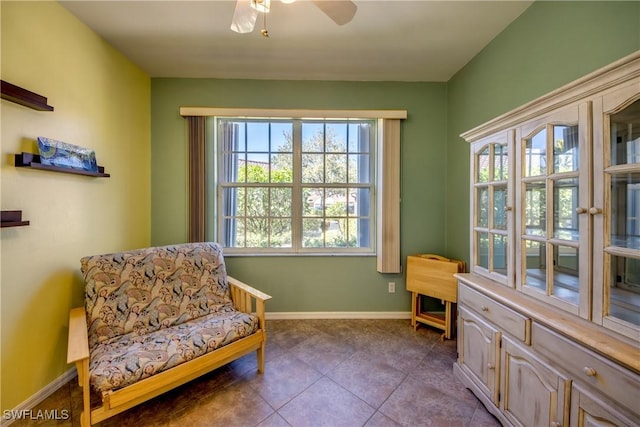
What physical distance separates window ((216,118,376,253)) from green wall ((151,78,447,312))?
212 millimetres

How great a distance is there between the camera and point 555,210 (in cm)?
127

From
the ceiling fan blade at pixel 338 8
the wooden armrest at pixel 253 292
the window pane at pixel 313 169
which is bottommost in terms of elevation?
the wooden armrest at pixel 253 292

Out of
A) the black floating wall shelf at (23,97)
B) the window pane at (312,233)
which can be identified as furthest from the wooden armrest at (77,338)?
the window pane at (312,233)

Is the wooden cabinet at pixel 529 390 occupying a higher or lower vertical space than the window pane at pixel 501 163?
lower

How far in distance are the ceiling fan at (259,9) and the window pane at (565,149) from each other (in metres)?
1.23

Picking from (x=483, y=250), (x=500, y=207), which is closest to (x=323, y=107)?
(x=500, y=207)

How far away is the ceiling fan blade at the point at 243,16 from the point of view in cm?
130

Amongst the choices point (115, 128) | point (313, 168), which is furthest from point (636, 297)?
point (115, 128)

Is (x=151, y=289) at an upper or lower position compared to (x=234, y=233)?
lower

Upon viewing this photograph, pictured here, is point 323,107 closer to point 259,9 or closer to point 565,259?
point 259,9

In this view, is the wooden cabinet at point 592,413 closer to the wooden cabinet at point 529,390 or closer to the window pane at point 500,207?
the wooden cabinet at point 529,390

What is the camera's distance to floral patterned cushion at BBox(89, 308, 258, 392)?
4.51ft

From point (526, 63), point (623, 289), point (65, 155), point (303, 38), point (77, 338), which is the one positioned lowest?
point (77, 338)

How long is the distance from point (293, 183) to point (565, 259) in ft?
7.54
